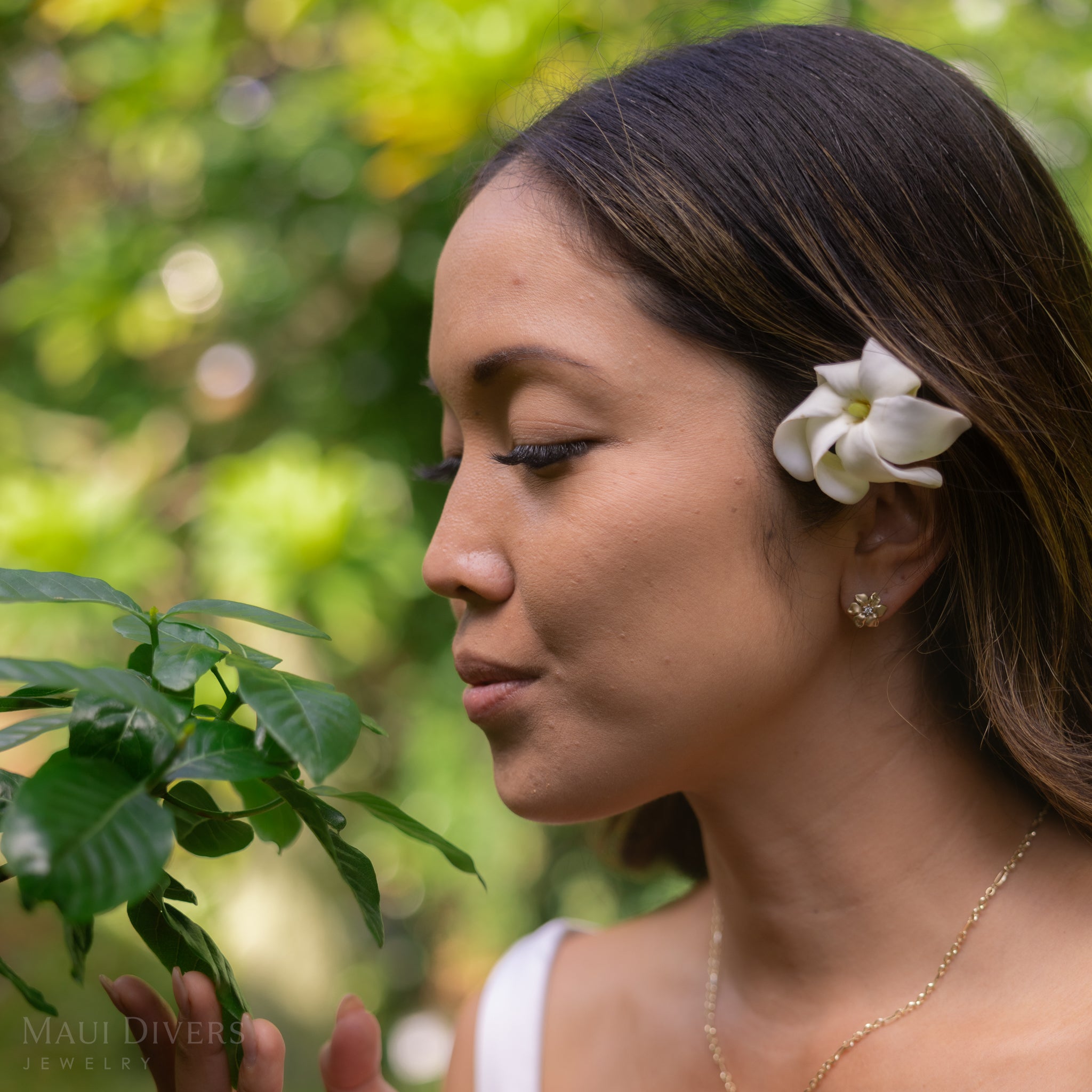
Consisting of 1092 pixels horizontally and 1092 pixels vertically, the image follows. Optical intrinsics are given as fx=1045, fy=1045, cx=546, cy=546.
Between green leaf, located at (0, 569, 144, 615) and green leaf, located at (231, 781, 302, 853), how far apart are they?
0.16m

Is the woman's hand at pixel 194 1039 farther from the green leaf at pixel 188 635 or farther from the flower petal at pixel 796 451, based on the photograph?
the flower petal at pixel 796 451

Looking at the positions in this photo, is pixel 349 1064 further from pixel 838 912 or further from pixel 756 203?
pixel 756 203

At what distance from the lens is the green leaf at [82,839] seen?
55 cm

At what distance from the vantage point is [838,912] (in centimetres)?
112

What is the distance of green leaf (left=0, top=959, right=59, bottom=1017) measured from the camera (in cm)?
64

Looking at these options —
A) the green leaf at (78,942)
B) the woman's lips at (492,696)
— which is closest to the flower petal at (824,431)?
the woman's lips at (492,696)

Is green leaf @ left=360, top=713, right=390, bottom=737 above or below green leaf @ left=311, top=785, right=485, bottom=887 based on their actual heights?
above

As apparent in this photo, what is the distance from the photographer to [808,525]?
101cm

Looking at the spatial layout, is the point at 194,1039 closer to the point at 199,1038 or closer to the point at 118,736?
the point at 199,1038

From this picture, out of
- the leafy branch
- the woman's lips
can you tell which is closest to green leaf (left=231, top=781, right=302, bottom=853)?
the leafy branch

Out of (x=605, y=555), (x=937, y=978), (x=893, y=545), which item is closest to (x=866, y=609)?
(x=893, y=545)

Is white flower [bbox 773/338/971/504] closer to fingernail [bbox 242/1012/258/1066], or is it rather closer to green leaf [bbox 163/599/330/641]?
green leaf [bbox 163/599/330/641]

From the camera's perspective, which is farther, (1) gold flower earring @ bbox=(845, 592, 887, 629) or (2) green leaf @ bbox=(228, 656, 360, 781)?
(1) gold flower earring @ bbox=(845, 592, 887, 629)

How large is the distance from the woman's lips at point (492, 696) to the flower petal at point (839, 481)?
0.33m
